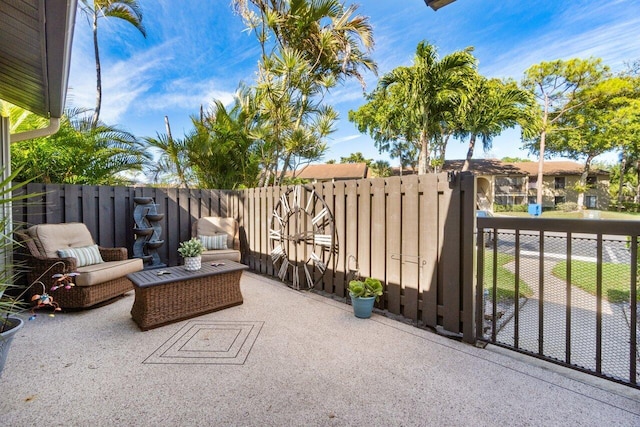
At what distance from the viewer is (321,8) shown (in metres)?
6.51

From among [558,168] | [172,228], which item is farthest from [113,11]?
[558,168]

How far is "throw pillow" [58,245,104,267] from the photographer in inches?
136

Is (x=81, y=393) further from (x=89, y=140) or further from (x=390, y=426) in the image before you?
(x=89, y=140)

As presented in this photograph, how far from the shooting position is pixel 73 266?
10.3ft

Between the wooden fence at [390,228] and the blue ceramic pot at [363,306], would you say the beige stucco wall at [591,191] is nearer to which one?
the wooden fence at [390,228]

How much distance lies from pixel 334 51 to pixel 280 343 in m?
7.11

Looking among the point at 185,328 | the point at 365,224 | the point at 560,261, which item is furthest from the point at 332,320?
the point at 560,261

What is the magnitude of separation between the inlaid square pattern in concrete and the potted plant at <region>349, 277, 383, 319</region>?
3.34 feet

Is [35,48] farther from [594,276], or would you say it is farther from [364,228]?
[594,276]

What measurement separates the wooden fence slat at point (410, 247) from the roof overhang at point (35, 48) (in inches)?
107

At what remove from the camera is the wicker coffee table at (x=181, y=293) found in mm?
2787

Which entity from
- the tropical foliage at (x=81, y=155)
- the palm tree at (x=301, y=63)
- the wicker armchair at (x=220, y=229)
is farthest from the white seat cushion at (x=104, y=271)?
the palm tree at (x=301, y=63)

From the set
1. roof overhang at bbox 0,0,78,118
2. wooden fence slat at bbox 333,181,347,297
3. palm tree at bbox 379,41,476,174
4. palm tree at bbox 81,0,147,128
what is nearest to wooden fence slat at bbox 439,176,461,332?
wooden fence slat at bbox 333,181,347,297

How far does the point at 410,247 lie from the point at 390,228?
1.02 feet
